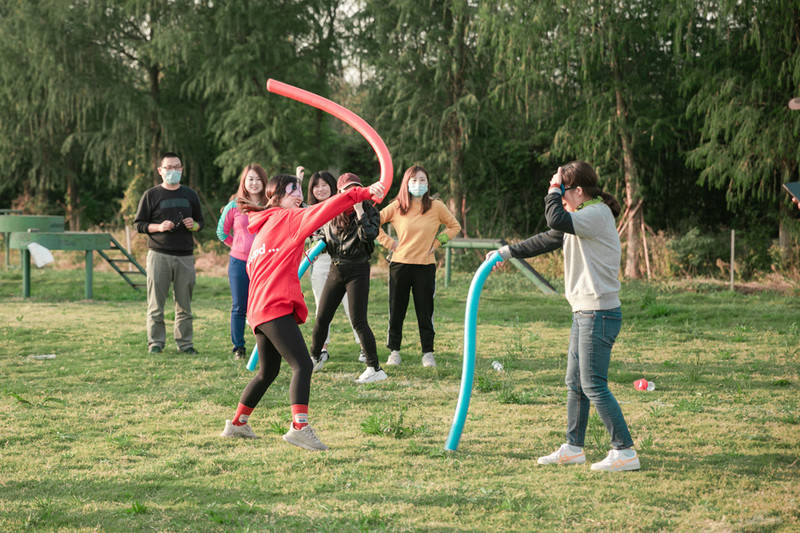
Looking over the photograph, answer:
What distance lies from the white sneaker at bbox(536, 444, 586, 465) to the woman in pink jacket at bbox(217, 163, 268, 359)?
4.16 meters

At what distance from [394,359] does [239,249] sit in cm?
196

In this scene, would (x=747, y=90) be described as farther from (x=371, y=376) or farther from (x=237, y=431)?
(x=237, y=431)

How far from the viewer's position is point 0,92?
83.8 ft

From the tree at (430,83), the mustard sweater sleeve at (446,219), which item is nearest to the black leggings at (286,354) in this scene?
the mustard sweater sleeve at (446,219)

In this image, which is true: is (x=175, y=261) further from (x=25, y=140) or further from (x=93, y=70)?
(x=25, y=140)

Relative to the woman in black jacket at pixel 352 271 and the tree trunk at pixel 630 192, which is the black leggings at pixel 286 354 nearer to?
the woman in black jacket at pixel 352 271

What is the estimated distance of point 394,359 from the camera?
838 centimetres

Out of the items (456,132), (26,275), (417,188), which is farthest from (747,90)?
(26,275)

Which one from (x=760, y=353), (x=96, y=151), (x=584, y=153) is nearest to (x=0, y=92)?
(x=96, y=151)

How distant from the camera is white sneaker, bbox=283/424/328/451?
5.30 metres

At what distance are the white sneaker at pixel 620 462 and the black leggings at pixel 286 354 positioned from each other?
1.89m

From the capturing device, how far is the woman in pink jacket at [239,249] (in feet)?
26.6

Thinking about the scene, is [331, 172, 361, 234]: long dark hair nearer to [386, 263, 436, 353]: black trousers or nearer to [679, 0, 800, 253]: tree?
[386, 263, 436, 353]: black trousers

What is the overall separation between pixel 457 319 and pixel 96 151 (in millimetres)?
17523
